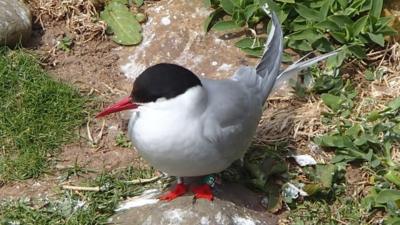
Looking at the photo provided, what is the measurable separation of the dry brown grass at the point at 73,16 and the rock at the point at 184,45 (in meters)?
0.26

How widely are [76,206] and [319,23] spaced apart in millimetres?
1877

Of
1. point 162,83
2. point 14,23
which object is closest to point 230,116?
point 162,83

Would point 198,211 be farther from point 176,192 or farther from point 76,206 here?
point 76,206

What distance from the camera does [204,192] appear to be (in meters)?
4.12

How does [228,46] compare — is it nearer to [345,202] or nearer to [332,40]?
[332,40]

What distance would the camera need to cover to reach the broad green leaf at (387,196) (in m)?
4.16

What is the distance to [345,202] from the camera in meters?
4.33

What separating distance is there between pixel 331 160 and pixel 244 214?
2.23 ft

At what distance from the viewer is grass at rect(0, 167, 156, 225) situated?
163 inches

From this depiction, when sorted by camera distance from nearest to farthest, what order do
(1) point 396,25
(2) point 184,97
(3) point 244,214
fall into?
(2) point 184,97
(3) point 244,214
(1) point 396,25

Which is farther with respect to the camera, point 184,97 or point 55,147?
point 55,147

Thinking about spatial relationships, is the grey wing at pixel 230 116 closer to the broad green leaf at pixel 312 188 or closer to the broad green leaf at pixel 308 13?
the broad green leaf at pixel 312 188

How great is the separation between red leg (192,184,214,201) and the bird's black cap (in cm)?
66

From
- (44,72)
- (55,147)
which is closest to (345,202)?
(55,147)
